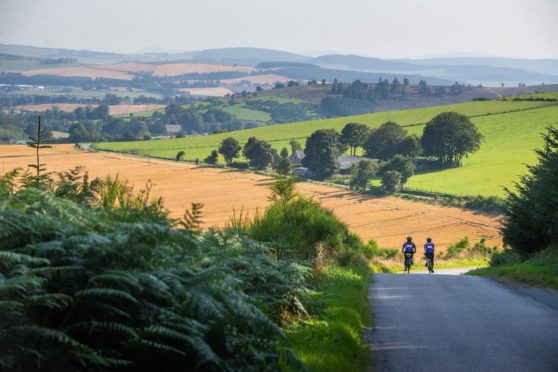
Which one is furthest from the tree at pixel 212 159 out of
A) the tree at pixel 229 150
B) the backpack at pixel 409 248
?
the backpack at pixel 409 248

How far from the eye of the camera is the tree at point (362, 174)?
358 feet

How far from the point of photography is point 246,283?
32.6 feet

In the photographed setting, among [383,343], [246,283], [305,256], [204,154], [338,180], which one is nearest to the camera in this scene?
[246,283]

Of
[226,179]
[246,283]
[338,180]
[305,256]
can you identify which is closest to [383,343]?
[246,283]

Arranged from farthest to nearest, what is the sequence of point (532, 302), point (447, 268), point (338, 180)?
point (338, 180) → point (447, 268) → point (532, 302)

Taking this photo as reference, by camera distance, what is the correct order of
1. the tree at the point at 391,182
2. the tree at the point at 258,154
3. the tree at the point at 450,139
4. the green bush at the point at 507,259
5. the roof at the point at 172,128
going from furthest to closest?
the roof at the point at 172,128 < the tree at the point at 258,154 < the tree at the point at 450,139 < the tree at the point at 391,182 < the green bush at the point at 507,259

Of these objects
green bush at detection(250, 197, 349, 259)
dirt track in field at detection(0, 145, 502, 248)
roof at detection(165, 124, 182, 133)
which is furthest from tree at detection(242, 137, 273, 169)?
green bush at detection(250, 197, 349, 259)

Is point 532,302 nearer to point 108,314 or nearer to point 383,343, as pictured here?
point 383,343

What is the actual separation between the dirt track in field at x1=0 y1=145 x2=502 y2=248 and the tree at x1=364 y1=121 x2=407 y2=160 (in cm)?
2188

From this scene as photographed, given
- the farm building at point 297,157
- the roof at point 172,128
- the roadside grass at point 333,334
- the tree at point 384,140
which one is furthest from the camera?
the roof at point 172,128

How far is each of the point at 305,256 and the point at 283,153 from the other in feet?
368

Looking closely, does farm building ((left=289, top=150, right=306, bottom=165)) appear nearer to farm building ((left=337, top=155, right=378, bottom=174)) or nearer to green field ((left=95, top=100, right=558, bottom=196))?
green field ((left=95, top=100, right=558, bottom=196))

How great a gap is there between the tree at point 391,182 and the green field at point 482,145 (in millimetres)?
2145

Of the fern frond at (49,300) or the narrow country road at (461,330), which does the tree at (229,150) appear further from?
the fern frond at (49,300)
